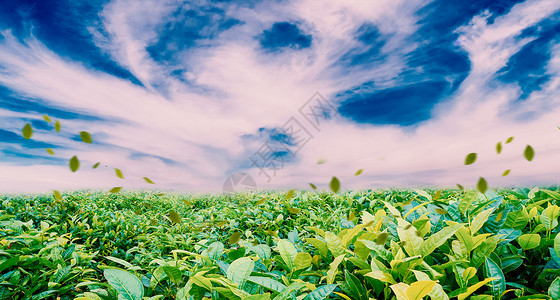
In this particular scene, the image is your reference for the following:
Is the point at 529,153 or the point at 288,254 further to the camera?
the point at 288,254

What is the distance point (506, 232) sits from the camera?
170 cm

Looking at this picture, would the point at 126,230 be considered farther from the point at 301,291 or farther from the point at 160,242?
the point at 301,291

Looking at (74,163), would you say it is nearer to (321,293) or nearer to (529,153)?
(321,293)

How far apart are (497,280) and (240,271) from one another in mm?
1079

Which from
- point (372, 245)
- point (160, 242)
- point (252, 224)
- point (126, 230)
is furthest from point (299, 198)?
point (372, 245)

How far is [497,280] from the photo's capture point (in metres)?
1.33

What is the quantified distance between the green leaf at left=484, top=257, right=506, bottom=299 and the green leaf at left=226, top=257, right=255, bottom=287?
1017 mm

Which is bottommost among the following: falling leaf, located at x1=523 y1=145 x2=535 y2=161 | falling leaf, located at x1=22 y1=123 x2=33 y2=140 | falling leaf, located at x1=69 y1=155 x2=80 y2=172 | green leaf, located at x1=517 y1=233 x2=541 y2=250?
green leaf, located at x1=517 y1=233 x2=541 y2=250

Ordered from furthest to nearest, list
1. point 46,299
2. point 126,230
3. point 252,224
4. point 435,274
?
point 126,230 → point 252,224 → point 46,299 → point 435,274

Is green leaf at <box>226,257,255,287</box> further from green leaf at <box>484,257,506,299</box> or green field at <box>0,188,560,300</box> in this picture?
green leaf at <box>484,257,506,299</box>

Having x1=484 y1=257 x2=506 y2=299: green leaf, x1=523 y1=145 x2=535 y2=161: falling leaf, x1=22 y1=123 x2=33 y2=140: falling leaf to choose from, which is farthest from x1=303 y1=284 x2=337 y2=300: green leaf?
x1=22 y1=123 x2=33 y2=140: falling leaf

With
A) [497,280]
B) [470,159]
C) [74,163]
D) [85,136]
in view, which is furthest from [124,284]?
[470,159]

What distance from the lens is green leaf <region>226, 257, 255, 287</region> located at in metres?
1.39

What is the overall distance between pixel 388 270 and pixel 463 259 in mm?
351
